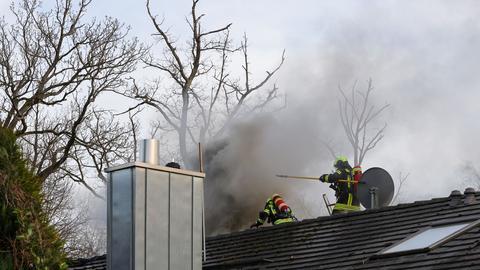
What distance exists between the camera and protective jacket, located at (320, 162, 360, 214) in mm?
16719

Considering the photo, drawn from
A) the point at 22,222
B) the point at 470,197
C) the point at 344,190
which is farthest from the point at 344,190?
the point at 22,222

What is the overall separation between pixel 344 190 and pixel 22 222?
8860 mm

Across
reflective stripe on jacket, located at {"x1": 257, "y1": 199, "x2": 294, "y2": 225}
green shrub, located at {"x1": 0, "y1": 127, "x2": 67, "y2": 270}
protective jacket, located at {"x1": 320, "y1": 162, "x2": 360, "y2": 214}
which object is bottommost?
green shrub, located at {"x1": 0, "y1": 127, "x2": 67, "y2": 270}

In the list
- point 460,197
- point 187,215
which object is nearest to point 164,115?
point 460,197

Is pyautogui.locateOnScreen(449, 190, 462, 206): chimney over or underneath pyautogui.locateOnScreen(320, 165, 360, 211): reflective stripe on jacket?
underneath

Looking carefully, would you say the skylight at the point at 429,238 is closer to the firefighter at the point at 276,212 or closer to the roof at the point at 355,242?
the roof at the point at 355,242

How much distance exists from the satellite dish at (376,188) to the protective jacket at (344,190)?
91 cm

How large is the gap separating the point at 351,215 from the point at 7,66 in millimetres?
13936

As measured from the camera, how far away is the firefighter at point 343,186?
1672 cm

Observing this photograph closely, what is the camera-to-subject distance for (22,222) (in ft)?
28.6

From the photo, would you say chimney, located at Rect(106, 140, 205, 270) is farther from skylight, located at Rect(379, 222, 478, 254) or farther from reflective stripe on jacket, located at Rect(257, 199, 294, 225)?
reflective stripe on jacket, located at Rect(257, 199, 294, 225)

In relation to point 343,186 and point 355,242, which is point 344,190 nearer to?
point 343,186

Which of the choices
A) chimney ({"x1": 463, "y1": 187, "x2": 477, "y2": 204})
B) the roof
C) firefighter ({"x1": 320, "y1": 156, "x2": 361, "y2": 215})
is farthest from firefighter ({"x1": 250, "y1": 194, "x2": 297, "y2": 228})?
chimney ({"x1": 463, "y1": 187, "x2": 477, "y2": 204})

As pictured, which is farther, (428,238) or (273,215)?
(273,215)
